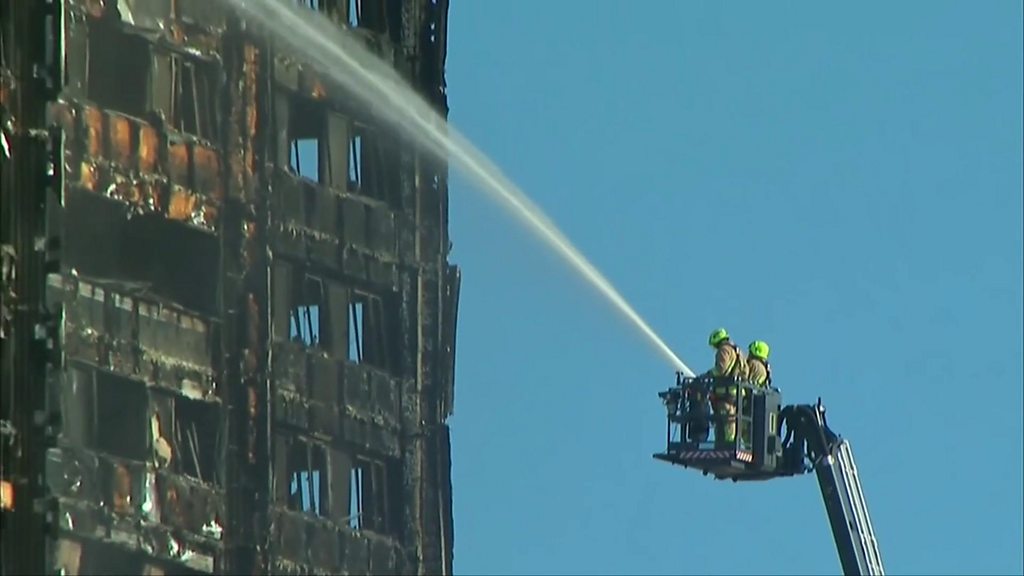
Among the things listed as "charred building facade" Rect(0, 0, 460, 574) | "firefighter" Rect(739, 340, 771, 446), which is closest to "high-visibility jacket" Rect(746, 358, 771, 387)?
"firefighter" Rect(739, 340, 771, 446)

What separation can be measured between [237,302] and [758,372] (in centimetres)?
2618

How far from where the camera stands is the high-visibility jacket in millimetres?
71750

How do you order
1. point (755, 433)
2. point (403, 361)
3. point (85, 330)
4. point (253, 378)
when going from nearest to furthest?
point (755, 433), point (85, 330), point (253, 378), point (403, 361)


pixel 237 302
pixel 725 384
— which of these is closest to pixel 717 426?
pixel 725 384

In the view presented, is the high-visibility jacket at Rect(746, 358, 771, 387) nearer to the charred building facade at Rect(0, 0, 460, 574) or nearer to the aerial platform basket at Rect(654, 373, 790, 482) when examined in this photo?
the aerial platform basket at Rect(654, 373, 790, 482)

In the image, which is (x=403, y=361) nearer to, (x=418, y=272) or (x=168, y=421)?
(x=418, y=272)

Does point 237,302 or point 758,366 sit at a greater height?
point 237,302

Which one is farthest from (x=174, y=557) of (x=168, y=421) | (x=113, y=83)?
(x=113, y=83)

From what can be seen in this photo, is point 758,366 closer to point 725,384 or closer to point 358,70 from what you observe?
point 725,384

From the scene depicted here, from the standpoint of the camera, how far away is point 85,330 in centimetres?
9031

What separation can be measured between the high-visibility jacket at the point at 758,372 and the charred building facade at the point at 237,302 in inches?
576

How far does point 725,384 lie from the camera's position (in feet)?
234

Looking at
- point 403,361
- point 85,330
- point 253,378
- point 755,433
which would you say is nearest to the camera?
point 755,433

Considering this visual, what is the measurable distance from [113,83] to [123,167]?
89.4 inches
